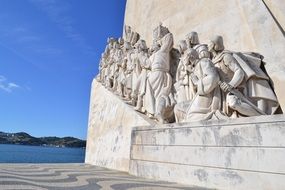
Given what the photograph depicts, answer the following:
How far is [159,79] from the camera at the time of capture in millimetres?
6289

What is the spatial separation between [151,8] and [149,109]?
4.45 meters

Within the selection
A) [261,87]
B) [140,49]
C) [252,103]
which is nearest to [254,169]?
[252,103]

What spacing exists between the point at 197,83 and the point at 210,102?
1.31ft

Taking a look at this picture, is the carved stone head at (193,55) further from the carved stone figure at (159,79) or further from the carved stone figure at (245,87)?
the carved stone figure at (159,79)

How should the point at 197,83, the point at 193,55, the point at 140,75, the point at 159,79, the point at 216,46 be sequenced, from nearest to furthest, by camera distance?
the point at 197,83, the point at 216,46, the point at 193,55, the point at 159,79, the point at 140,75

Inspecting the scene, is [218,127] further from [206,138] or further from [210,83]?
[210,83]

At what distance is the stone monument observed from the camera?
3.44m

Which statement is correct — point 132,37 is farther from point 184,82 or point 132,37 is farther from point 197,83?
point 197,83

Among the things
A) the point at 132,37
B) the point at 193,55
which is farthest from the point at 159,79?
the point at 132,37

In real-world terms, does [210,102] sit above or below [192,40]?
below

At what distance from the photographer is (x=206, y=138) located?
3965 mm

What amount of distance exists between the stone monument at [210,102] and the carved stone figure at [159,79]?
0.02 metres

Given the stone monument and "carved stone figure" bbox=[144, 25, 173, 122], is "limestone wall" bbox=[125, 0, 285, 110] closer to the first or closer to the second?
the stone monument

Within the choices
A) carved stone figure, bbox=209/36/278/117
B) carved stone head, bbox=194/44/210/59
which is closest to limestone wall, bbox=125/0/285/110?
carved stone figure, bbox=209/36/278/117
